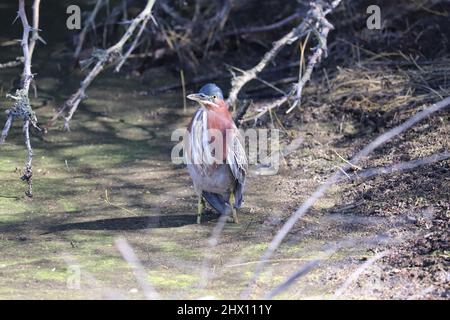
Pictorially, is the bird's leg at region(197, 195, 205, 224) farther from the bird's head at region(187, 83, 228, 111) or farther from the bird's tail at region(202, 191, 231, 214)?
the bird's head at region(187, 83, 228, 111)

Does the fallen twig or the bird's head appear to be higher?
the bird's head

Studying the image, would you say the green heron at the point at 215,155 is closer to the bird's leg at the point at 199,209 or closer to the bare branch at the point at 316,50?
the bird's leg at the point at 199,209

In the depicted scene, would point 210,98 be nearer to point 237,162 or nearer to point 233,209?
point 237,162

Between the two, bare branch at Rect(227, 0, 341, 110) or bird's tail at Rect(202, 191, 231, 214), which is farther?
bare branch at Rect(227, 0, 341, 110)

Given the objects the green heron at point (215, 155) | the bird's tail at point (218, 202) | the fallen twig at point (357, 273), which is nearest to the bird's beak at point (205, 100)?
the green heron at point (215, 155)

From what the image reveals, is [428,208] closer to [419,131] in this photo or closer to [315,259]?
[315,259]

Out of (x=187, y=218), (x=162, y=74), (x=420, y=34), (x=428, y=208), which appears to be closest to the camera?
(x=428, y=208)

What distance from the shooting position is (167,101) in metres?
8.91

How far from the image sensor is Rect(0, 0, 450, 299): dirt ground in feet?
15.8

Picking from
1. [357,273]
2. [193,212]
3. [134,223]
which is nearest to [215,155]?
[193,212]

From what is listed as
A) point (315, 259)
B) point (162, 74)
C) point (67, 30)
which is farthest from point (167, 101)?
point (315, 259)

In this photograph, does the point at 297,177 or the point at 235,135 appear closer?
the point at 235,135

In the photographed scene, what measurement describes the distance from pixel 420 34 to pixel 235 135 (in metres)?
3.25

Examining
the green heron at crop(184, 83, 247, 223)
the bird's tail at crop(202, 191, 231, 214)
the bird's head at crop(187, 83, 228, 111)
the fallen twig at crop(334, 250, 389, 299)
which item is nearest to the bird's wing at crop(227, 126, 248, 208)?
the green heron at crop(184, 83, 247, 223)
